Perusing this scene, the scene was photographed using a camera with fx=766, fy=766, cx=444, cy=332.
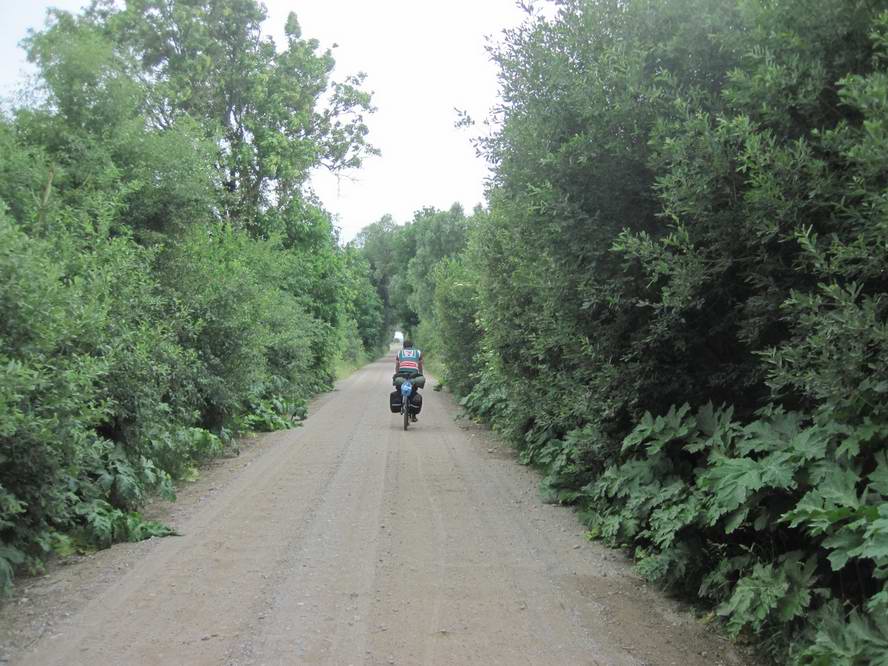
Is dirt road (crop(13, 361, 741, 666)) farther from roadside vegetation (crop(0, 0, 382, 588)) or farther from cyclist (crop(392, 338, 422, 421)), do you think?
cyclist (crop(392, 338, 422, 421))

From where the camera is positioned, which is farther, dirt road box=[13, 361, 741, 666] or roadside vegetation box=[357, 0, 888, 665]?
dirt road box=[13, 361, 741, 666]

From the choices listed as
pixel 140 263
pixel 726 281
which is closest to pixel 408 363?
pixel 140 263

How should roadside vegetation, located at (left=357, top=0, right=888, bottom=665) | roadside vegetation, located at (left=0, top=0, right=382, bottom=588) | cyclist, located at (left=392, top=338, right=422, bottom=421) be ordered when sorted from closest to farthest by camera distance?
roadside vegetation, located at (left=357, top=0, right=888, bottom=665), roadside vegetation, located at (left=0, top=0, right=382, bottom=588), cyclist, located at (left=392, top=338, right=422, bottom=421)

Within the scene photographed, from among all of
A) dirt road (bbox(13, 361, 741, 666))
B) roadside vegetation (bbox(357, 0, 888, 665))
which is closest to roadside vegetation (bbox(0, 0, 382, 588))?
dirt road (bbox(13, 361, 741, 666))

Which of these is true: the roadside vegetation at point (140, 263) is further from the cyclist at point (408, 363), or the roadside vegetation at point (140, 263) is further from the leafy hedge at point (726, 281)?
the leafy hedge at point (726, 281)

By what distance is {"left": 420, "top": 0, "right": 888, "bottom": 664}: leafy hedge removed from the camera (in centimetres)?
406

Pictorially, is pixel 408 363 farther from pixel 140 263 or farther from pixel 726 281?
pixel 726 281

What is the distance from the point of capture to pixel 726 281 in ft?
18.4

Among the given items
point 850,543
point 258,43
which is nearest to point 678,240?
point 850,543

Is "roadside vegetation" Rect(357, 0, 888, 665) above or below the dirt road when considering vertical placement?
above

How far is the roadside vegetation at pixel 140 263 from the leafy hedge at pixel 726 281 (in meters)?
4.26

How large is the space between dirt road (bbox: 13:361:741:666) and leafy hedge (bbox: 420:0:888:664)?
61cm

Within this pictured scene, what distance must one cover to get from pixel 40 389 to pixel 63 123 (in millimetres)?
7602

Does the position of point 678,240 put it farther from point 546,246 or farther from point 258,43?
point 258,43
